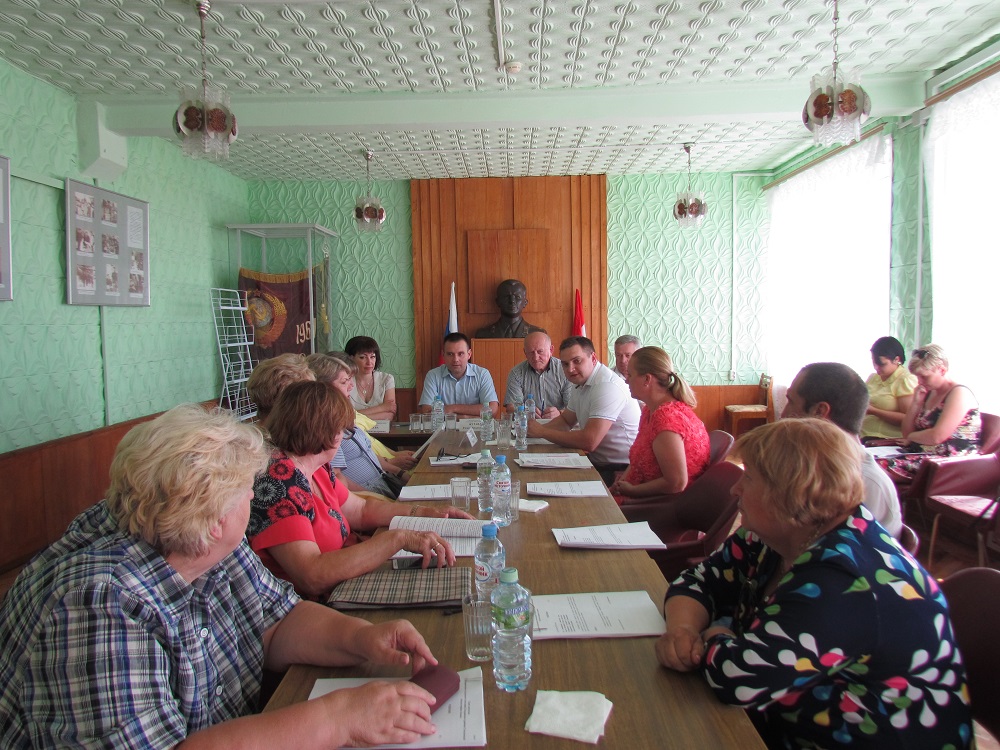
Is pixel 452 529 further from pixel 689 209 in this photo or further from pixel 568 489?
pixel 689 209

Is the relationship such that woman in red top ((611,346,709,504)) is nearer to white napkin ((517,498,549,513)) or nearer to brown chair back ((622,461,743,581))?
brown chair back ((622,461,743,581))

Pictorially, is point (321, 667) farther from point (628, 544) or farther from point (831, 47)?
point (831, 47)

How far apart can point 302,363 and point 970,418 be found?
4136 mm

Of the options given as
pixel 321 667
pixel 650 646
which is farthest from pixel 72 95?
pixel 650 646

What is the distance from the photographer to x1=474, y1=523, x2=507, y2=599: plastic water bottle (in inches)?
63.7

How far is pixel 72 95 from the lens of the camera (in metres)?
4.64

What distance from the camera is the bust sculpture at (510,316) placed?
23.6 ft

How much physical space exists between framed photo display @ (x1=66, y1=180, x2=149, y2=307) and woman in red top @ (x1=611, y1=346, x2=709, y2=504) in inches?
157

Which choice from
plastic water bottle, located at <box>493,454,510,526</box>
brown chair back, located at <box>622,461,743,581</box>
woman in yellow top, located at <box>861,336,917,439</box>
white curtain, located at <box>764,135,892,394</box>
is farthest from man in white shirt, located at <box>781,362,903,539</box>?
white curtain, located at <box>764,135,892,394</box>

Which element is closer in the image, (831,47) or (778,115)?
(831,47)

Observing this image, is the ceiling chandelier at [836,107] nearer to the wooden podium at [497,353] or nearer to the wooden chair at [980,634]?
the wooden chair at [980,634]

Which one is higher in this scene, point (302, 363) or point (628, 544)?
point (302, 363)

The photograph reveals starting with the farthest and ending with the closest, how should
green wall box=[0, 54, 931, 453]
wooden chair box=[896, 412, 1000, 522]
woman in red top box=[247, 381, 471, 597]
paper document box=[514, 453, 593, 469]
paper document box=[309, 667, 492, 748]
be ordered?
green wall box=[0, 54, 931, 453] → wooden chair box=[896, 412, 1000, 522] → paper document box=[514, 453, 593, 469] → woman in red top box=[247, 381, 471, 597] → paper document box=[309, 667, 492, 748]

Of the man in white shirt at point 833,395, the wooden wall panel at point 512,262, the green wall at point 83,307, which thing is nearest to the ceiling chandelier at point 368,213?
the wooden wall panel at point 512,262
